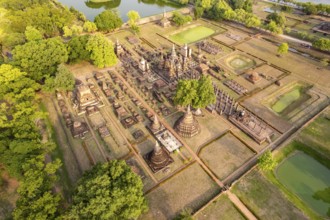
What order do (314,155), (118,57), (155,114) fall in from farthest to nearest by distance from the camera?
1. (118,57)
2. (155,114)
3. (314,155)

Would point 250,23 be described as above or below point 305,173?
above

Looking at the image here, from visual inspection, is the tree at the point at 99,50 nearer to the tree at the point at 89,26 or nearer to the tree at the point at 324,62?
the tree at the point at 89,26

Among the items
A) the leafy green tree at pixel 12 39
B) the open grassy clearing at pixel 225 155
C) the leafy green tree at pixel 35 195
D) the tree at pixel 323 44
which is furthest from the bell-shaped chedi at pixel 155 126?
the tree at pixel 323 44

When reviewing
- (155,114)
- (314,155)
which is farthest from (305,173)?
(155,114)

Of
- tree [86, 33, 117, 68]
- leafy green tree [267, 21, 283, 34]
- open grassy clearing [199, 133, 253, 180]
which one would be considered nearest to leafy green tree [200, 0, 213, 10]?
leafy green tree [267, 21, 283, 34]

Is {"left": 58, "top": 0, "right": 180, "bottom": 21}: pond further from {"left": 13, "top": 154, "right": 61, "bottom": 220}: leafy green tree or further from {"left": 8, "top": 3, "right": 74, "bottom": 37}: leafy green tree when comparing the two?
{"left": 13, "top": 154, "right": 61, "bottom": 220}: leafy green tree

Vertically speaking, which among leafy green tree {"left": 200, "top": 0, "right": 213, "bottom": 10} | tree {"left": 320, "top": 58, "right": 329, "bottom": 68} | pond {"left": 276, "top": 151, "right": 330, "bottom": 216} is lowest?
pond {"left": 276, "top": 151, "right": 330, "bottom": 216}

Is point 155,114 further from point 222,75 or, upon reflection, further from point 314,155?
point 314,155
